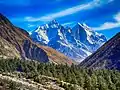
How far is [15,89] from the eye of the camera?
7931 centimetres

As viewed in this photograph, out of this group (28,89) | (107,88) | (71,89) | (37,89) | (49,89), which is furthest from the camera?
(107,88)

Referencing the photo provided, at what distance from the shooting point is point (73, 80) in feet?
485

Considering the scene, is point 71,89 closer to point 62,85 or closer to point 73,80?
point 62,85

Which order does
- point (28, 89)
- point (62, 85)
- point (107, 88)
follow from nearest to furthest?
point (28, 89)
point (62, 85)
point (107, 88)

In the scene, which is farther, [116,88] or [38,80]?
[116,88]

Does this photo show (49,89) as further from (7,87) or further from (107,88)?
(107,88)

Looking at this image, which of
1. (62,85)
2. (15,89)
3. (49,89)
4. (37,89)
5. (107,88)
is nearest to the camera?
(15,89)

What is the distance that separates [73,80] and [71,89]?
35.0 meters

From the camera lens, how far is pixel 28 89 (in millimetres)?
88000

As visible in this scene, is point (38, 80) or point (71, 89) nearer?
point (71, 89)

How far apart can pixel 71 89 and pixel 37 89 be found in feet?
69.9

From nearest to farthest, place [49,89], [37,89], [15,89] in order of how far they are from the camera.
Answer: [15,89] → [37,89] → [49,89]

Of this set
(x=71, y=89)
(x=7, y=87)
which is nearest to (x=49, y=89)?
(x=71, y=89)

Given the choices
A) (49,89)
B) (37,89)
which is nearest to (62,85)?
(49,89)
